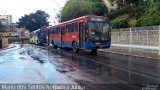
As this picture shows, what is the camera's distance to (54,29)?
4153 cm

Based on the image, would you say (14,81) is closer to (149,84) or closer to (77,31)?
(149,84)

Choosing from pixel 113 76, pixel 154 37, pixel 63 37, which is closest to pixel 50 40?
pixel 63 37

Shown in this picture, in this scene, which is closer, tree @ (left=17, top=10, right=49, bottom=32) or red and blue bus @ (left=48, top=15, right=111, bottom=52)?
red and blue bus @ (left=48, top=15, right=111, bottom=52)

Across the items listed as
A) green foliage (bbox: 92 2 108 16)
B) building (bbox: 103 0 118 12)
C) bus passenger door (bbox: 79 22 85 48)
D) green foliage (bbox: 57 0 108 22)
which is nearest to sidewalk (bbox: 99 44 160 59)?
bus passenger door (bbox: 79 22 85 48)

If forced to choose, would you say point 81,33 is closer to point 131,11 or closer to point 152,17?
point 152,17

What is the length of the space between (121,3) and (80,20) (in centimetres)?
3130

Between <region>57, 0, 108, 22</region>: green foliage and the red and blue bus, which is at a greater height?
<region>57, 0, 108, 22</region>: green foliage

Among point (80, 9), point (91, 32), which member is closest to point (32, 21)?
point (80, 9)

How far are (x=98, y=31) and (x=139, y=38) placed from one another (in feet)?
16.0

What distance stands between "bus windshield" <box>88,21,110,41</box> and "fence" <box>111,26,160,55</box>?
3.61 m

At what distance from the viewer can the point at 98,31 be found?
2711 cm

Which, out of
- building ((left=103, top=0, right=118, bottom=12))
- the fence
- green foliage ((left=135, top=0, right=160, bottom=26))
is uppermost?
building ((left=103, top=0, right=118, bottom=12))

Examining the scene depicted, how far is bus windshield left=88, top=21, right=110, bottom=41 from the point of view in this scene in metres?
26.8

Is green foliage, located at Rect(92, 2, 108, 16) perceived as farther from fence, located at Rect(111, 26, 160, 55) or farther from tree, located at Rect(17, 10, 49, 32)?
tree, located at Rect(17, 10, 49, 32)
